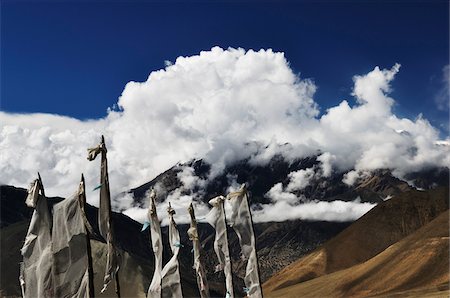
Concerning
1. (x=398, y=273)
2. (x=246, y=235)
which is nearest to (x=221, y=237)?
(x=246, y=235)

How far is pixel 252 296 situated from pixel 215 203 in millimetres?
4093

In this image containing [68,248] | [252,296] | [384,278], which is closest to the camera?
[68,248]

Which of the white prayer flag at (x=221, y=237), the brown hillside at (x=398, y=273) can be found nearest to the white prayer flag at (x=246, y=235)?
the white prayer flag at (x=221, y=237)

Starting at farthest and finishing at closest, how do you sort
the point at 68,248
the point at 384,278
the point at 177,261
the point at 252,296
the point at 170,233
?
the point at 384,278 → the point at 170,233 → the point at 177,261 → the point at 252,296 → the point at 68,248

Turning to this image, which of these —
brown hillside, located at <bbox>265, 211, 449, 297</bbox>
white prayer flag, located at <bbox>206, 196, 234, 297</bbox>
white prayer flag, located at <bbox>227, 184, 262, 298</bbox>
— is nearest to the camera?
white prayer flag, located at <bbox>227, 184, 262, 298</bbox>

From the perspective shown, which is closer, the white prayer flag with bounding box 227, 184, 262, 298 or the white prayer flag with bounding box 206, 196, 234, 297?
the white prayer flag with bounding box 227, 184, 262, 298

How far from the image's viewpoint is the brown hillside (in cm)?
16462

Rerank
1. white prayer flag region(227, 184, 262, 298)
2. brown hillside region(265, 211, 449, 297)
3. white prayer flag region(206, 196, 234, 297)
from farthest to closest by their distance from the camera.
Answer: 1. brown hillside region(265, 211, 449, 297)
2. white prayer flag region(206, 196, 234, 297)
3. white prayer flag region(227, 184, 262, 298)

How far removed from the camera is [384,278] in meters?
178

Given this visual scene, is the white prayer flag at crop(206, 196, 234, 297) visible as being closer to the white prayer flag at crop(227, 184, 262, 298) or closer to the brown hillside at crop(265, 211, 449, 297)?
the white prayer flag at crop(227, 184, 262, 298)

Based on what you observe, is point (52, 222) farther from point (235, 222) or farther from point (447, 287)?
point (447, 287)

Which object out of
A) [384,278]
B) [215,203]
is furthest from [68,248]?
[384,278]

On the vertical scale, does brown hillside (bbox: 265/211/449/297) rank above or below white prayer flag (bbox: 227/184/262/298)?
above

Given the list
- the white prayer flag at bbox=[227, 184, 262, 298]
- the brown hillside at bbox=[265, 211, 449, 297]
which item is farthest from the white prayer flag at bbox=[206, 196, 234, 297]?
the brown hillside at bbox=[265, 211, 449, 297]
